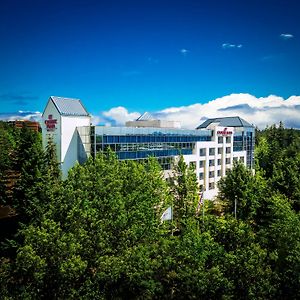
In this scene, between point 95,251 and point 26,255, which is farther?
point 95,251

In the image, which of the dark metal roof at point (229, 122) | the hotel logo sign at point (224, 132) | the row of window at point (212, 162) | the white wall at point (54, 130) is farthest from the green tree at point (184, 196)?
the dark metal roof at point (229, 122)

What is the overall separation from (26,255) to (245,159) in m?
62.7

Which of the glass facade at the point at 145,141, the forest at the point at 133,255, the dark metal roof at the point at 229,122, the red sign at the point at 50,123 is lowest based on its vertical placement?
the forest at the point at 133,255

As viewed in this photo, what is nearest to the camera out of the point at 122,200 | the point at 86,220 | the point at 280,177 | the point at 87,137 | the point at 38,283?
the point at 38,283

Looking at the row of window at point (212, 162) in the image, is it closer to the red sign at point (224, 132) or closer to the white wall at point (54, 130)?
the red sign at point (224, 132)

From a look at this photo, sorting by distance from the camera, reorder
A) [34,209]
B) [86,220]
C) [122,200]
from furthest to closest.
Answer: [34,209] < [122,200] < [86,220]

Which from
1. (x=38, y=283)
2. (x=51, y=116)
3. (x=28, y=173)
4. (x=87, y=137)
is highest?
(x=51, y=116)

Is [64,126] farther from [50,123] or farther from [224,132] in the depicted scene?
[224,132]

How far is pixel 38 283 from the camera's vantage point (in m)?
21.6

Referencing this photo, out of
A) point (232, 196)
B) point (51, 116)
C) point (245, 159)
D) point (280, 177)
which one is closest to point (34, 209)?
point (51, 116)

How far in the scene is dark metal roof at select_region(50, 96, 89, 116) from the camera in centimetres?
4753

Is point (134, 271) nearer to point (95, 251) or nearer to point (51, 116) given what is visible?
point (95, 251)

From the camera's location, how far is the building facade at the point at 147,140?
1844 inches

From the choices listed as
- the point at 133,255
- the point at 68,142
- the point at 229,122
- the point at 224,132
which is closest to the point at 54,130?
the point at 68,142
